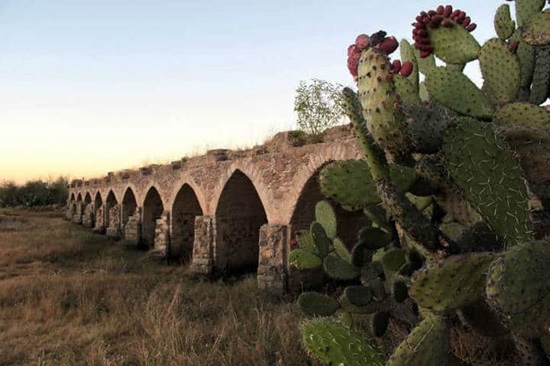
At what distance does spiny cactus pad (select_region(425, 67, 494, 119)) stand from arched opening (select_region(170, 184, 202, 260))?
1230cm

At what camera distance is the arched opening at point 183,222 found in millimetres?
14578

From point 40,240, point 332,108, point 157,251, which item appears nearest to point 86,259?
point 157,251

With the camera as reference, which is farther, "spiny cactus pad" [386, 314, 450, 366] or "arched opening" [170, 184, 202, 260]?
"arched opening" [170, 184, 202, 260]

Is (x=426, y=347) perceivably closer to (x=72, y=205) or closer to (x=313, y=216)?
(x=313, y=216)

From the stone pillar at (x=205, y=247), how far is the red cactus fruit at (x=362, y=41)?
9.78m

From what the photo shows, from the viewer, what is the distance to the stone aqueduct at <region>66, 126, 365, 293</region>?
8.32 metres

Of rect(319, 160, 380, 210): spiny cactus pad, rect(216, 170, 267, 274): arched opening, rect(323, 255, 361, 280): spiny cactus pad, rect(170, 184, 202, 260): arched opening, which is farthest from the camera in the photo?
rect(170, 184, 202, 260): arched opening

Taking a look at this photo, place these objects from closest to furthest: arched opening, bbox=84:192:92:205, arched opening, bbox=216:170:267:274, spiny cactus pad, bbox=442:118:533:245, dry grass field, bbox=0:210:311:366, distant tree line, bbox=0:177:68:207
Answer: spiny cactus pad, bbox=442:118:533:245 → dry grass field, bbox=0:210:311:366 → arched opening, bbox=216:170:267:274 → arched opening, bbox=84:192:92:205 → distant tree line, bbox=0:177:68:207

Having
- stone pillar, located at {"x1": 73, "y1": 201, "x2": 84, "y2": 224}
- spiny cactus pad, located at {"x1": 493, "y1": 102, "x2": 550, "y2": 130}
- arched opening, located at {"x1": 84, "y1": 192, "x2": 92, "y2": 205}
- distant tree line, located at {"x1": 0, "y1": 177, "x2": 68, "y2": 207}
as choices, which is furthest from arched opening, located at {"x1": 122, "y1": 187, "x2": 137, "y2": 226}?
distant tree line, located at {"x1": 0, "y1": 177, "x2": 68, "y2": 207}

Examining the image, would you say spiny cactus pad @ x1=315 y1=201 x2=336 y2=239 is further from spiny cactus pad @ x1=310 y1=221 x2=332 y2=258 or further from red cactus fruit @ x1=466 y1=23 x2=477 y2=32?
red cactus fruit @ x1=466 y1=23 x2=477 y2=32

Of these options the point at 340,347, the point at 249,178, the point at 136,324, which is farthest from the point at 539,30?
the point at 249,178

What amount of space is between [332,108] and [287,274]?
7895 millimetres

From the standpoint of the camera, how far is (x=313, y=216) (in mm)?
8742

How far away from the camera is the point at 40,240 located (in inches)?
632
